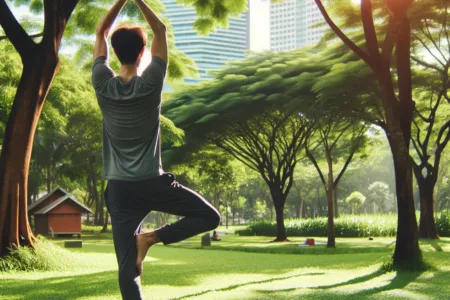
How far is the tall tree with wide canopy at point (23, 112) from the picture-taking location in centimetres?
1116

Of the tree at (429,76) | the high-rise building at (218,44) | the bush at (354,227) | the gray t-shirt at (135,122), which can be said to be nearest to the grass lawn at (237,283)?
the gray t-shirt at (135,122)

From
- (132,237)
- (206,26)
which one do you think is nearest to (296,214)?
(206,26)

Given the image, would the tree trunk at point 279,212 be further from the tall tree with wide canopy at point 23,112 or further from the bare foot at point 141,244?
the bare foot at point 141,244

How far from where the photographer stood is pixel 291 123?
1099 inches

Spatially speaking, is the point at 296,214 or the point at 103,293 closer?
the point at 103,293

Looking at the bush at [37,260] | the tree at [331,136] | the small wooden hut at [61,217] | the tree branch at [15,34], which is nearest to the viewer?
the bush at [37,260]

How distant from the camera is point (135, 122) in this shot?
11.8ft

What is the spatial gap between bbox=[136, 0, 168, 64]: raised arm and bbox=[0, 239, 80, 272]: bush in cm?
793

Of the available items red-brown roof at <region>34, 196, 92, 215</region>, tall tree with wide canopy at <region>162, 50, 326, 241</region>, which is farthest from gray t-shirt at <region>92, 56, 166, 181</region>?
red-brown roof at <region>34, 196, 92, 215</region>

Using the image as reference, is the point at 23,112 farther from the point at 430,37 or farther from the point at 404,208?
the point at 430,37

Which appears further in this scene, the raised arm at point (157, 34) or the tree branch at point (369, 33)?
the tree branch at point (369, 33)

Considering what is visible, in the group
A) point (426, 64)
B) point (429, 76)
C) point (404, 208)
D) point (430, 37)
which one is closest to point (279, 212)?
point (426, 64)

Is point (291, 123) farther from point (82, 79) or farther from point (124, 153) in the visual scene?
point (124, 153)

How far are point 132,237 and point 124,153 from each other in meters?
0.48
